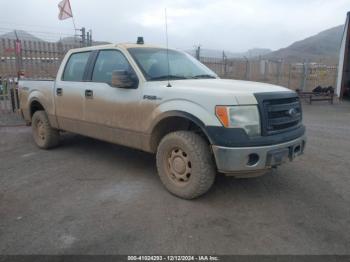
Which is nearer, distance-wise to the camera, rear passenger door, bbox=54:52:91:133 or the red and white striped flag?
rear passenger door, bbox=54:52:91:133

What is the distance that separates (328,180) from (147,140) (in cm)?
259

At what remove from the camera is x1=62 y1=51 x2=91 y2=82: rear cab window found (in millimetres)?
5426

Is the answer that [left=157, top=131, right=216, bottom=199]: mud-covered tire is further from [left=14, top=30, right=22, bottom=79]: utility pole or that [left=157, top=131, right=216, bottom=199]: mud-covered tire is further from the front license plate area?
[left=14, top=30, right=22, bottom=79]: utility pole

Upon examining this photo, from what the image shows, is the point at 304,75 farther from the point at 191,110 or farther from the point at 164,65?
the point at 191,110

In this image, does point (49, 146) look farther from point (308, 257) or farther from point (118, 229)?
point (308, 257)

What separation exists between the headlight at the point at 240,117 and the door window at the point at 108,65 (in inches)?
64.8

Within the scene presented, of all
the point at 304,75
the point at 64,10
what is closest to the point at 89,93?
the point at 64,10

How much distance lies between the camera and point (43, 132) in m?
6.28

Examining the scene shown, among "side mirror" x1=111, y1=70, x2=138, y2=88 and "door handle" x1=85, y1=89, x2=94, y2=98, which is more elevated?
"side mirror" x1=111, y1=70, x2=138, y2=88

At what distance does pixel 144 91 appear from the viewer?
14.0ft

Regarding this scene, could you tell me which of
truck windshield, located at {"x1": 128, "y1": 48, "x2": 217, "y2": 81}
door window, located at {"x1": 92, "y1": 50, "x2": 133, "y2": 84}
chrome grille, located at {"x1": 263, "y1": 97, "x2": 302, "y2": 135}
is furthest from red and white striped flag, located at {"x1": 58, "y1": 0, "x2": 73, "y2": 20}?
chrome grille, located at {"x1": 263, "y1": 97, "x2": 302, "y2": 135}

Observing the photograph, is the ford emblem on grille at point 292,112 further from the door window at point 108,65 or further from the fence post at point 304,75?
the fence post at point 304,75

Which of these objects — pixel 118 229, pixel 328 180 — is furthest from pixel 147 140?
pixel 328 180

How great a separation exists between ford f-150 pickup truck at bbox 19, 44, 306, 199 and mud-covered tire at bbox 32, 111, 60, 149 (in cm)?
57
